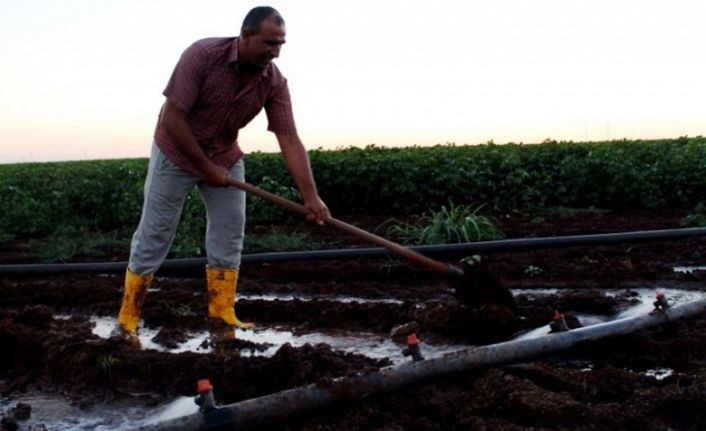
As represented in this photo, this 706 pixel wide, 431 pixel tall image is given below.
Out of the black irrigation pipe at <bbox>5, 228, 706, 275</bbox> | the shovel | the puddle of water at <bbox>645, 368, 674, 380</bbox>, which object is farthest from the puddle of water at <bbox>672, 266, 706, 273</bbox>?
the puddle of water at <bbox>645, 368, 674, 380</bbox>

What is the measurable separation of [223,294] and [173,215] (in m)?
0.62

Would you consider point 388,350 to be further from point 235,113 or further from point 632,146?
point 632,146

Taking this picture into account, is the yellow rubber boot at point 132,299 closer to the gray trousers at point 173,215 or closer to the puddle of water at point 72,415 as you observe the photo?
the gray trousers at point 173,215

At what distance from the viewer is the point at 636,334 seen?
4.73 meters

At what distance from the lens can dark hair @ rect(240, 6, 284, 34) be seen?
192 inches

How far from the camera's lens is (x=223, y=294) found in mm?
5797

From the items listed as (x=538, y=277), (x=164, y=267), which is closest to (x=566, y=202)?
(x=538, y=277)

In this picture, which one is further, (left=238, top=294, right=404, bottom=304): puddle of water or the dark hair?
(left=238, top=294, right=404, bottom=304): puddle of water

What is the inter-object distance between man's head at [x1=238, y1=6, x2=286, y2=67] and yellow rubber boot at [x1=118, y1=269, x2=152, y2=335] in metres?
1.60

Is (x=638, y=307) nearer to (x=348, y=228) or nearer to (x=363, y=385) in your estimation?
(x=348, y=228)

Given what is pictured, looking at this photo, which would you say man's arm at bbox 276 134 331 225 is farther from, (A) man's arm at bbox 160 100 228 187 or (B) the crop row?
(B) the crop row

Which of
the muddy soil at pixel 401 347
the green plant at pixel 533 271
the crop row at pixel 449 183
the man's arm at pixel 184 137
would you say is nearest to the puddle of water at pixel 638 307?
the muddy soil at pixel 401 347

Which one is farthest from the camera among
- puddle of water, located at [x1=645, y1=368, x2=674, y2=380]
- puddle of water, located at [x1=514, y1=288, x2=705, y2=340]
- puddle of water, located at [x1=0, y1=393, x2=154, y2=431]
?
puddle of water, located at [x1=514, y1=288, x2=705, y2=340]

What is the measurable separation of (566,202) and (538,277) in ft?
24.6
